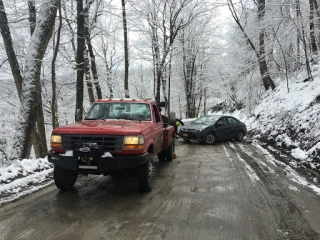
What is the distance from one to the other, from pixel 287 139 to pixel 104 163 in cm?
905

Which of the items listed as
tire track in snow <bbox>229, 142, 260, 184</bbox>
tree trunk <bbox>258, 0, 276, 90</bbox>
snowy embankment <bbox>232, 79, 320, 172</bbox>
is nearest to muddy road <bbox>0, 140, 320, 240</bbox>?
tire track in snow <bbox>229, 142, 260, 184</bbox>

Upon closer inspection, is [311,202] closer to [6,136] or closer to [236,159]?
[236,159]

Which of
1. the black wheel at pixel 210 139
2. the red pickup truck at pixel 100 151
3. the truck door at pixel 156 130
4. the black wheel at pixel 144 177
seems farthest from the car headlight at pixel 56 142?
the black wheel at pixel 210 139

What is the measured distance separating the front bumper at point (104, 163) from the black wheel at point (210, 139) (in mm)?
Answer: 9154

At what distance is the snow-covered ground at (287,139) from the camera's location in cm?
585

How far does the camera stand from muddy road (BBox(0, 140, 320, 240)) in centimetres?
386

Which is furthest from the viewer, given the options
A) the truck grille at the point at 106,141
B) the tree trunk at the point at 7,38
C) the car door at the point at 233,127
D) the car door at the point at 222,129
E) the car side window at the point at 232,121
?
the car side window at the point at 232,121

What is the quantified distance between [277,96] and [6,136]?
23.8m

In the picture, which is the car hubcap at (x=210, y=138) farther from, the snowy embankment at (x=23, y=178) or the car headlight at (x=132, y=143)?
the car headlight at (x=132, y=143)

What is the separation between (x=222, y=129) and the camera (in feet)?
47.8

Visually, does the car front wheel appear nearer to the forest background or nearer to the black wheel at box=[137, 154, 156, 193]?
the forest background

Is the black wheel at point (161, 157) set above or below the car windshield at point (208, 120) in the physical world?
below

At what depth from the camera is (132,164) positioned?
4.88m

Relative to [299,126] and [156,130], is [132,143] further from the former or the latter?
[299,126]
